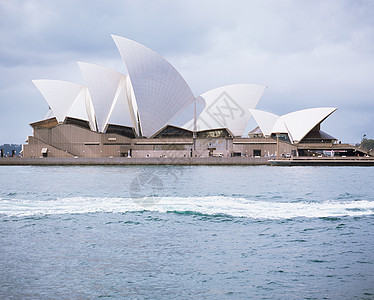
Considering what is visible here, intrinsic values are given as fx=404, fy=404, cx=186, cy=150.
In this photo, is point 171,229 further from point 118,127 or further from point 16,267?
point 118,127

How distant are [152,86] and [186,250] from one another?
4490 cm

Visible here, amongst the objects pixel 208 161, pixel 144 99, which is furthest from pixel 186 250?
pixel 144 99

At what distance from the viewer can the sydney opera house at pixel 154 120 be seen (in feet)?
169

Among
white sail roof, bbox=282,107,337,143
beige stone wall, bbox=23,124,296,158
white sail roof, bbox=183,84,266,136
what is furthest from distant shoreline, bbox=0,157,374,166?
white sail roof, bbox=183,84,266,136

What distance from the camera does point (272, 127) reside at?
5669 centimetres

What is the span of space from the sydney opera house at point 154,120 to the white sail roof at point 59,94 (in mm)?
130

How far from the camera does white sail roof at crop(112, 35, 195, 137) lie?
164 ft

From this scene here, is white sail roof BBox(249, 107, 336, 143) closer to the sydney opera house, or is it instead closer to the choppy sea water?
the sydney opera house

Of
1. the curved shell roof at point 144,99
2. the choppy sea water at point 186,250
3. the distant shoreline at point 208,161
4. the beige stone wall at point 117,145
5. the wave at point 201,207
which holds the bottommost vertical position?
the choppy sea water at point 186,250

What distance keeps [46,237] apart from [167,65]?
45170 millimetres

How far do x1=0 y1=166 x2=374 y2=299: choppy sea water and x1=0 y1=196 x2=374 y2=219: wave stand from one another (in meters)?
0.03

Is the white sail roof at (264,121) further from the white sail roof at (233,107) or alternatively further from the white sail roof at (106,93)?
the white sail roof at (106,93)

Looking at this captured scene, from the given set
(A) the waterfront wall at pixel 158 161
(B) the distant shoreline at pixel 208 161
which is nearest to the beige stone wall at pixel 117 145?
(A) the waterfront wall at pixel 158 161

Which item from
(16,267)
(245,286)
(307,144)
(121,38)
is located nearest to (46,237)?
(16,267)
